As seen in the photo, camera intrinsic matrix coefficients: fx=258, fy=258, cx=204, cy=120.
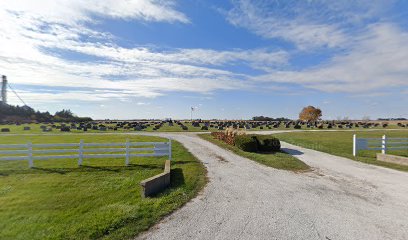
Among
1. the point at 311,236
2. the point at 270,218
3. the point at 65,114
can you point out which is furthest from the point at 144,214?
the point at 65,114

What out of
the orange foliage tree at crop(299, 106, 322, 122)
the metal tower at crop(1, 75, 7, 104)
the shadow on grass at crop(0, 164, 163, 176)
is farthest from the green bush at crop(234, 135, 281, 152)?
the metal tower at crop(1, 75, 7, 104)

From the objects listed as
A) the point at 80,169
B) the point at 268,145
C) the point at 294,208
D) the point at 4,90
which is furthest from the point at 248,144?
the point at 4,90

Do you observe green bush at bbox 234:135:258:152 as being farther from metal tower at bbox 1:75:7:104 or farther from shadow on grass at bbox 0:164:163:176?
Result: metal tower at bbox 1:75:7:104

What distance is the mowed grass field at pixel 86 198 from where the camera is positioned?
6.09 m

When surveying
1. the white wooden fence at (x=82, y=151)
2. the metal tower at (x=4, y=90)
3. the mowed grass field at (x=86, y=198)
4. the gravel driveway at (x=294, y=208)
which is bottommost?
the mowed grass field at (x=86, y=198)

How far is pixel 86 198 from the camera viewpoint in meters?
8.57

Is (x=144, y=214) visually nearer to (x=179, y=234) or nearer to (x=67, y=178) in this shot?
(x=179, y=234)

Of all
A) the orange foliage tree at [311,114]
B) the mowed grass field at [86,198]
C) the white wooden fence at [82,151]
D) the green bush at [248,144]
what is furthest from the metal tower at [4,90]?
the orange foliage tree at [311,114]

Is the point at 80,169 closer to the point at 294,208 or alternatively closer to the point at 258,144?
the point at 294,208

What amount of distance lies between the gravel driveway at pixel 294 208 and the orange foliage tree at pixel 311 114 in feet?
284

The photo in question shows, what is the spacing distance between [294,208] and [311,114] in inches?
3696

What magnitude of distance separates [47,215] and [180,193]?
3.80 metres

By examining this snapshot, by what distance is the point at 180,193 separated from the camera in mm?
8305

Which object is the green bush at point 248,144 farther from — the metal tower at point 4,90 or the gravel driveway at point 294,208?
the metal tower at point 4,90
